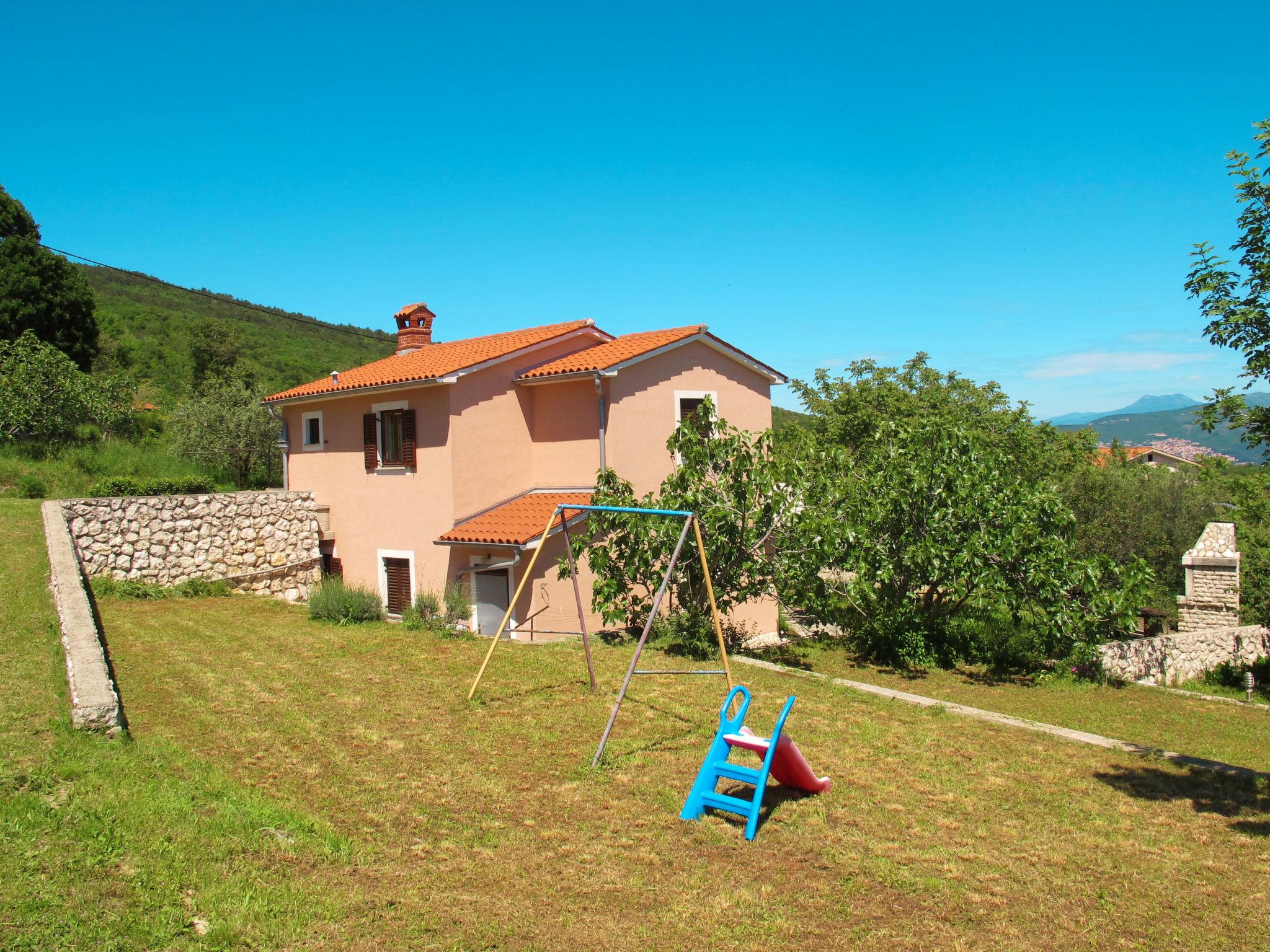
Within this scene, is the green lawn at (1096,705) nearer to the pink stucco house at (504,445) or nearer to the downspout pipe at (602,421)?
the pink stucco house at (504,445)

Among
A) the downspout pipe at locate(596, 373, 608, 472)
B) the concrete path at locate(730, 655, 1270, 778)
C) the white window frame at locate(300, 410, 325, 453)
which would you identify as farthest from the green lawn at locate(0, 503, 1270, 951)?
the white window frame at locate(300, 410, 325, 453)

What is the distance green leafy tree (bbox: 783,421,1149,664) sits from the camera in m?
14.2

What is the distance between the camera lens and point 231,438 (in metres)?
30.3

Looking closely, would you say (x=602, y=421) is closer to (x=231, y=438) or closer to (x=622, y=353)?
(x=622, y=353)

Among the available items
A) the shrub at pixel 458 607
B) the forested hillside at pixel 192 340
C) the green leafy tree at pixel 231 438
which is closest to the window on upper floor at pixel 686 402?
the shrub at pixel 458 607

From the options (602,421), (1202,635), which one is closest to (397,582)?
(602,421)

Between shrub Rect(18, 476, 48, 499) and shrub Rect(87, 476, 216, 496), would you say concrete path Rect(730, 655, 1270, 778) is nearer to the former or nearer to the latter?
shrub Rect(87, 476, 216, 496)

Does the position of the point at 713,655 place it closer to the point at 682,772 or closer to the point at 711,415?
the point at 711,415

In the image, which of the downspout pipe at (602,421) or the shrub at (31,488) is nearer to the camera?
the downspout pipe at (602,421)

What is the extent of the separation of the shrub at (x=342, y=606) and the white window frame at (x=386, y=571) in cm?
214

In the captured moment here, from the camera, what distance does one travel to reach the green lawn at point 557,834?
473 cm

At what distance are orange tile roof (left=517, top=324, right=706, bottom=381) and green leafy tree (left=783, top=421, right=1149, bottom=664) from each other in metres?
4.83

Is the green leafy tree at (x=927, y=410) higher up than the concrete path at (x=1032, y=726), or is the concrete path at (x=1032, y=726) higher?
the green leafy tree at (x=927, y=410)

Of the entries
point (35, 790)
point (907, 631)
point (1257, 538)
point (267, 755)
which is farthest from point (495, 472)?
point (1257, 538)
